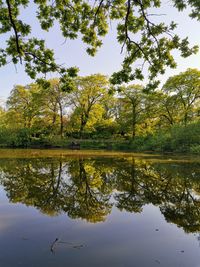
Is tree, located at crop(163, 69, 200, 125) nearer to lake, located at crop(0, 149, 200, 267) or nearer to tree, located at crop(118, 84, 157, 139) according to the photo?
tree, located at crop(118, 84, 157, 139)

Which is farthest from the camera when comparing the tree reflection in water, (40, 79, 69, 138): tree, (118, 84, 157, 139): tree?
(40, 79, 69, 138): tree

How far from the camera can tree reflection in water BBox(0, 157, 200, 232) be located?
220 inches

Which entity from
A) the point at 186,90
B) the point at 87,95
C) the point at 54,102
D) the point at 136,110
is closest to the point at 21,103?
the point at 54,102

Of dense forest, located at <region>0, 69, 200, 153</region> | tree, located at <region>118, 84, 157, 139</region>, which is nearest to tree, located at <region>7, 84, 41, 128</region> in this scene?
dense forest, located at <region>0, 69, 200, 153</region>

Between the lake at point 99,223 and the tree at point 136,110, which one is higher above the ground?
the tree at point 136,110

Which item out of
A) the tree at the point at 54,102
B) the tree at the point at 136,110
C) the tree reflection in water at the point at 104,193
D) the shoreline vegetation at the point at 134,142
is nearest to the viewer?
the tree reflection in water at the point at 104,193

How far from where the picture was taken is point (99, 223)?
4.94 m

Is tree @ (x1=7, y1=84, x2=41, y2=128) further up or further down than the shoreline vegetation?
further up

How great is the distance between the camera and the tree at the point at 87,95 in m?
35.5

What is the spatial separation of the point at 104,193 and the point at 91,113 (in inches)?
1151

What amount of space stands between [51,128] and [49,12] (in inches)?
1228

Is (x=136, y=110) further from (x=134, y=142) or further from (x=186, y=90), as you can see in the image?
(x=186, y=90)

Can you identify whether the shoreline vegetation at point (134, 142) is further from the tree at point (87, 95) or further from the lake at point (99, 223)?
the lake at point (99, 223)

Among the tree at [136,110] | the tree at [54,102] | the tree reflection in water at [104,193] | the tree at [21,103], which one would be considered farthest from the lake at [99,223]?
the tree at [21,103]
